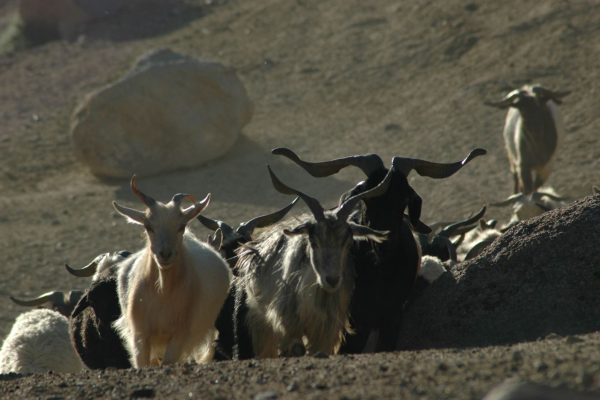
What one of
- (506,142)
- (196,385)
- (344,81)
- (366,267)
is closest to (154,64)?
(344,81)

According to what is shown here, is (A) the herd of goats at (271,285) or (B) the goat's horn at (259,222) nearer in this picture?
(A) the herd of goats at (271,285)

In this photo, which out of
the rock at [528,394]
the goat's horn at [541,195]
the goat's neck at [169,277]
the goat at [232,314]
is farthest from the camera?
the goat's horn at [541,195]

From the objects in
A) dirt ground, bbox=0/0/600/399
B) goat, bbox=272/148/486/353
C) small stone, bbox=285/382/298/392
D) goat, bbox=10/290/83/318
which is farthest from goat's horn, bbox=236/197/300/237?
dirt ground, bbox=0/0/600/399

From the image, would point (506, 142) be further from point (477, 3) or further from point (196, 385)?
point (196, 385)

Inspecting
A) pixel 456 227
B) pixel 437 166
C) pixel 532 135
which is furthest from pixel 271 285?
pixel 532 135

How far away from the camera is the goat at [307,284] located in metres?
8.98

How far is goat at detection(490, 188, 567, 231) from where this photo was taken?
16734 mm

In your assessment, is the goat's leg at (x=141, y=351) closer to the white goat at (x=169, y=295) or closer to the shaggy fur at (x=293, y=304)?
the white goat at (x=169, y=295)

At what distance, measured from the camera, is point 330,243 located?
896cm

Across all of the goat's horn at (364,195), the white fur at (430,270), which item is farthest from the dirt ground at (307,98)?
the goat's horn at (364,195)

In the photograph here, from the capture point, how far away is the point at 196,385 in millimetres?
7586

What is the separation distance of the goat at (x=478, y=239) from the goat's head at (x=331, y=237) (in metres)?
3.92

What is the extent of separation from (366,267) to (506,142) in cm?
1079

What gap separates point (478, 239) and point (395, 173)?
4.90 metres
